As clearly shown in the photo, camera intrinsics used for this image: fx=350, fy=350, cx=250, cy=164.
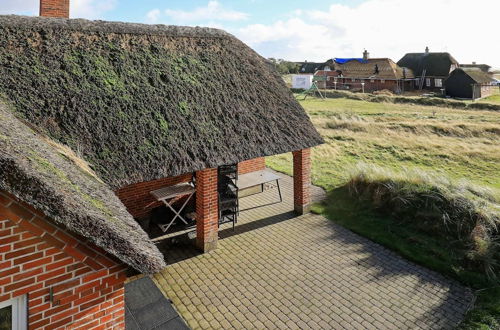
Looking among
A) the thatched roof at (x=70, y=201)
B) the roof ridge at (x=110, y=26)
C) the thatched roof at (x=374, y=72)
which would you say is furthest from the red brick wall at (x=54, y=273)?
the thatched roof at (x=374, y=72)

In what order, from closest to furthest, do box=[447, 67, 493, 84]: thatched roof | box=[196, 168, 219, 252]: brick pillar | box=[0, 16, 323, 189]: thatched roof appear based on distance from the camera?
box=[0, 16, 323, 189]: thatched roof
box=[196, 168, 219, 252]: brick pillar
box=[447, 67, 493, 84]: thatched roof

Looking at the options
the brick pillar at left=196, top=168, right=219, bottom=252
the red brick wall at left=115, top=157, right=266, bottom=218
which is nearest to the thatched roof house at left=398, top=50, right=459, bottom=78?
the red brick wall at left=115, top=157, right=266, bottom=218

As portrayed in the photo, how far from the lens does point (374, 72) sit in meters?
61.4

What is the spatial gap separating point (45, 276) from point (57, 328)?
25.1 inches

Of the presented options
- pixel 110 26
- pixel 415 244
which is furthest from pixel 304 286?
pixel 110 26

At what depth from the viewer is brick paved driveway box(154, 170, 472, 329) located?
665 cm

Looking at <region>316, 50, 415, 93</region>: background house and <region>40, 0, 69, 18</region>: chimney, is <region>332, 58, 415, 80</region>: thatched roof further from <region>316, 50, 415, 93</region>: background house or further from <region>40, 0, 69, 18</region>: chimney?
<region>40, 0, 69, 18</region>: chimney

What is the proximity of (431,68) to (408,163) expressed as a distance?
51198mm

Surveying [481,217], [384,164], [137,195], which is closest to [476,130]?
[384,164]

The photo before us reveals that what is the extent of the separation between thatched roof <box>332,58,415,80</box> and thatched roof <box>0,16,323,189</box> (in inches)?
2168

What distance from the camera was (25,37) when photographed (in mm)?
7594

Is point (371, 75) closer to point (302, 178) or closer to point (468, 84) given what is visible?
point (468, 84)

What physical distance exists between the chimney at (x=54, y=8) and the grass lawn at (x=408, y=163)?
993 cm

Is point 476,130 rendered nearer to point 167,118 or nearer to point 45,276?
point 167,118
